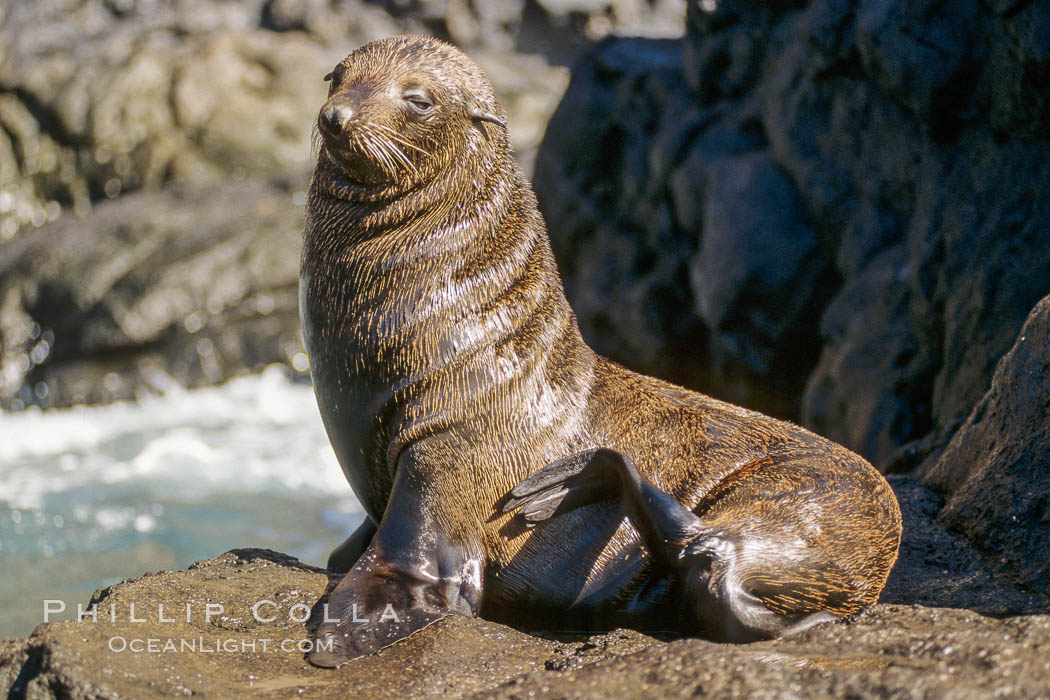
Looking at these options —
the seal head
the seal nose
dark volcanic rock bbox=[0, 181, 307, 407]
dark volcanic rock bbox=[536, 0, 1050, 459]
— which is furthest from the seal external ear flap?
dark volcanic rock bbox=[0, 181, 307, 407]

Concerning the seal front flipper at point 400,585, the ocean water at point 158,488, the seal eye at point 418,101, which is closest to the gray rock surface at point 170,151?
the ocean water at point 158,488

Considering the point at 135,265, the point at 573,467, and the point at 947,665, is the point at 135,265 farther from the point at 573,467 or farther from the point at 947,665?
the point at 947,665

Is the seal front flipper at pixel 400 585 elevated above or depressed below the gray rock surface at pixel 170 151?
below

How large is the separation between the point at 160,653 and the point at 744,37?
7.87 metres

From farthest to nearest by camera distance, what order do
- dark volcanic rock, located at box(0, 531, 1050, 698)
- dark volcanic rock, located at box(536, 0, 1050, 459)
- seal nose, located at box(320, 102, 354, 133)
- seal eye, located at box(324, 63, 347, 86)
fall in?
1. dark volcanic rock, located at box(536, 0, 1050, 459)
2. seal eye, located at box(324, 63, 347, 86)
3. seal nose, located at box(320, 102, 354, 133)
4. dark volcanic rock, located at box(0, 531, 1050, 698)

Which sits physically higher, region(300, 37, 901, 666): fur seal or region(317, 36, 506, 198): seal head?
region(317, 36, 506, 198): seal head

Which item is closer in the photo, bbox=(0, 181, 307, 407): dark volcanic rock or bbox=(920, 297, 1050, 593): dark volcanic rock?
bbox=(920, 297, 1050, 593): dark volcanic rock

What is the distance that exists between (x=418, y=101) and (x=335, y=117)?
0.36m

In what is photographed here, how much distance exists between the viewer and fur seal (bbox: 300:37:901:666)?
12.5 ft

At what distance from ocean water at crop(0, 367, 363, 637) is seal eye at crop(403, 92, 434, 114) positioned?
4606mm

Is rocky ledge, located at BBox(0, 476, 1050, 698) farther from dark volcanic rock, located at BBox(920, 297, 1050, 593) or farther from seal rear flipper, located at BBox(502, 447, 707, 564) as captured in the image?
seal rear flipper, located at BBox(502, 447, 707, 564)

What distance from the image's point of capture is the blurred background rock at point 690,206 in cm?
652

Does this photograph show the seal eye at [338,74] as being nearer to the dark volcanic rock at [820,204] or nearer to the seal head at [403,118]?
the seal head at [403,118]

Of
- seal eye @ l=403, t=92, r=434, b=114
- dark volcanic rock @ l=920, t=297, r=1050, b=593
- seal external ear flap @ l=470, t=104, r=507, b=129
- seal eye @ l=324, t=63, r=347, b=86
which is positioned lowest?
dark volcanic rock @ l=920, t=297, r=1050, b=593
